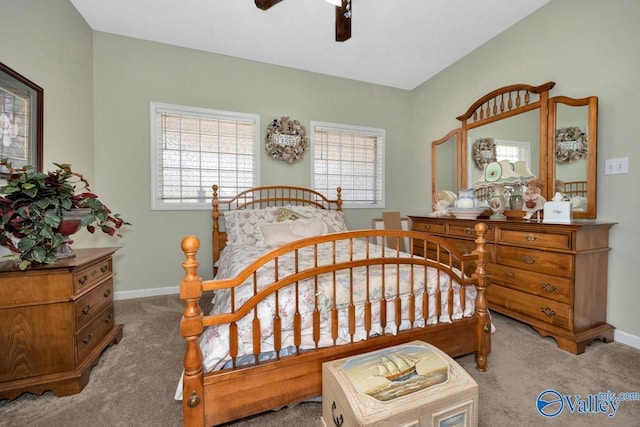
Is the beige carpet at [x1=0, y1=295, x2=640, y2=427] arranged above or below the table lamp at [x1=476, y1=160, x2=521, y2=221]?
below

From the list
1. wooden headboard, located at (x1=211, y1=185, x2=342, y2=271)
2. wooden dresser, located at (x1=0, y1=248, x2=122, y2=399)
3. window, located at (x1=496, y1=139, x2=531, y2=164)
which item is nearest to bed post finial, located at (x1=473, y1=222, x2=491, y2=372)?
window, located at (x1=496, y1=139, x2=531, y2=164)

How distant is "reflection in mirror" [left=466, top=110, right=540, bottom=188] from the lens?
2.50m

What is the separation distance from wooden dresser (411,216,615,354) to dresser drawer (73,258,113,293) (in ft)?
9.76

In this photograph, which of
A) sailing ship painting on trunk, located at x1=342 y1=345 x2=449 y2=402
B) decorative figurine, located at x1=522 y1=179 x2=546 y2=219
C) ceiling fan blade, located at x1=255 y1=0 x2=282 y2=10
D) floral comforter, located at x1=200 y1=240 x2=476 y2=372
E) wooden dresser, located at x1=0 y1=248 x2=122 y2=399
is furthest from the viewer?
decorative figurine, located at x1=522 y1=179 x2=546 y2=219

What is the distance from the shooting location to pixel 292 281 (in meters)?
1.28

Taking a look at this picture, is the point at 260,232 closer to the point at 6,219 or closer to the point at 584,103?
the point at 6,219

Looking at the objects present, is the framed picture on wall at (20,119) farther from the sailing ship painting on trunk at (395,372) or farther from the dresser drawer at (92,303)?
the sailing ship painting on trunk at (395,372)

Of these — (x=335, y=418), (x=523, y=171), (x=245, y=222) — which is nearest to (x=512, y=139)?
(x=523, y=171)

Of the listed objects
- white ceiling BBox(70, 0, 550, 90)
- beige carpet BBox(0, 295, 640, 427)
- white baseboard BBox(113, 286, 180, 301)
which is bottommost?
beige carpet BBox(0, 295, 640, 427)

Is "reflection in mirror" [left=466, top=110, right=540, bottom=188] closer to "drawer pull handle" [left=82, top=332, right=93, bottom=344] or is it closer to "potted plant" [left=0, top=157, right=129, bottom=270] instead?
"potted plant" [left=0, top=157, right=129, bottom=270]

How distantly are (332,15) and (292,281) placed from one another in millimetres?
2533

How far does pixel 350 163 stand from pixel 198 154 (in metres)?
1.95

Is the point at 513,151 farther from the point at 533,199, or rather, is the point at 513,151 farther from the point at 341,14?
the point at 341,14

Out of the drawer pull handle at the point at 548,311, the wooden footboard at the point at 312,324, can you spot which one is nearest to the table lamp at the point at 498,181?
the drawer pull handle at the point at 548,311
